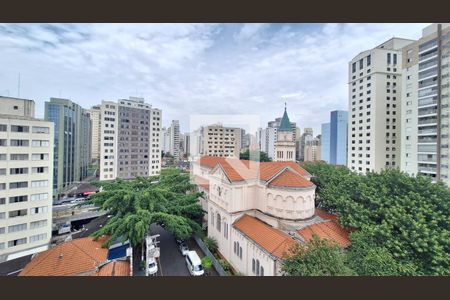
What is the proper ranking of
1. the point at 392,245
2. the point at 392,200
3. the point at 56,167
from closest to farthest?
1. the point at 392,245
2. the point at 392,200
3. the point at 56,167

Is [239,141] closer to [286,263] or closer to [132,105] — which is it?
[132,105]

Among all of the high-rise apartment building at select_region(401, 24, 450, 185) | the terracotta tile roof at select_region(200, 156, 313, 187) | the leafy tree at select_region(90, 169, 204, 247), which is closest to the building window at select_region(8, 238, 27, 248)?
the leafy tree at select_region(90, 169, 204, 247)

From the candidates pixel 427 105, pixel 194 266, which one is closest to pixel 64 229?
pixel 194 266

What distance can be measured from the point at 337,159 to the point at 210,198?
42.0 meters

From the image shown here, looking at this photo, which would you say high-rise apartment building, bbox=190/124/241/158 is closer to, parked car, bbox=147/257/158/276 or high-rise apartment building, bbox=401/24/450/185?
high-rise apartment building, bbox=401/24/450/185

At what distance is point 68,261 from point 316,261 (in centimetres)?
1084

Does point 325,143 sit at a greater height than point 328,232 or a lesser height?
greater

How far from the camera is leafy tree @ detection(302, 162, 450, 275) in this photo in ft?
23.8

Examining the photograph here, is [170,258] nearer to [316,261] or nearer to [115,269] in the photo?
[115,269]

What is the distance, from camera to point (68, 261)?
28.9ft

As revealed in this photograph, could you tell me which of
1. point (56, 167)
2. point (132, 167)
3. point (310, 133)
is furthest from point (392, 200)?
point (310, 133)

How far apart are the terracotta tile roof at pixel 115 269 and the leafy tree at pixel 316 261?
24.1ft

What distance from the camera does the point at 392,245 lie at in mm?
7785

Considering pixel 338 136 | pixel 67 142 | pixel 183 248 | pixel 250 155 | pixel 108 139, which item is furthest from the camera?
pixel 338 136
